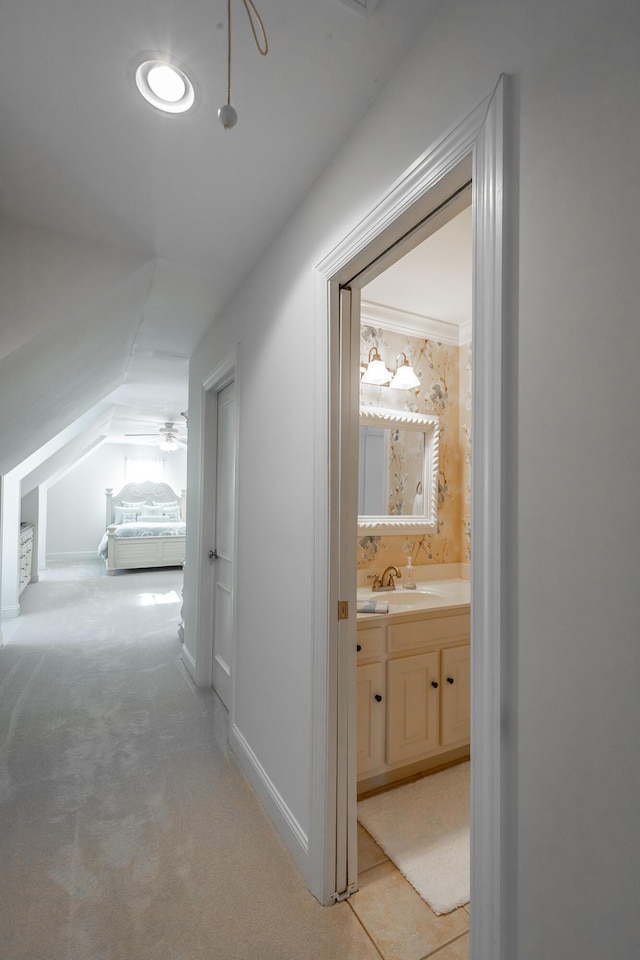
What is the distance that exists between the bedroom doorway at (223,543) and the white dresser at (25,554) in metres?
3.86

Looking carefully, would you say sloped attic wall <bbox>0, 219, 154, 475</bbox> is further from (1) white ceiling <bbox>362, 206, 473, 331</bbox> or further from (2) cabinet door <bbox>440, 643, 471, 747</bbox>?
(2) cabinet door <bbox>440, 643, 471, 747</bbox>

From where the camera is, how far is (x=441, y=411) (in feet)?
9.94

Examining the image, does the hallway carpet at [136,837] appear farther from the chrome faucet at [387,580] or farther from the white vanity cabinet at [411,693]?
the chrome faucet at [387,580]

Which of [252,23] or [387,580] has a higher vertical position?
[252,23]

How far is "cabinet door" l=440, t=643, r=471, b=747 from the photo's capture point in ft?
7.48

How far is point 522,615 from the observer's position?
822 millimetres

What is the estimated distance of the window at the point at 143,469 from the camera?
9.94 metres

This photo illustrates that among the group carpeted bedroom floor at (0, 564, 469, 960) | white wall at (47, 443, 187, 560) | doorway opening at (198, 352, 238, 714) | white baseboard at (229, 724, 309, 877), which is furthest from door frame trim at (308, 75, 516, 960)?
white wall at (47, 443, 187, 560)

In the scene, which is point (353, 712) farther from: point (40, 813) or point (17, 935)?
point (40, 813)

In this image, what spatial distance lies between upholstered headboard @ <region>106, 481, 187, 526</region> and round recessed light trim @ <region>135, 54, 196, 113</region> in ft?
29.3

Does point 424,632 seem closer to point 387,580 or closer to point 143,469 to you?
→ point 387,580

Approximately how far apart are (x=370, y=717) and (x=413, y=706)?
0.25 meters

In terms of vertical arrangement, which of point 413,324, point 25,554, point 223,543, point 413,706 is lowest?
point 413,706

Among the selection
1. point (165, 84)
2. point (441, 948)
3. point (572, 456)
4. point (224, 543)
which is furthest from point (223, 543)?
point (572, 456)
